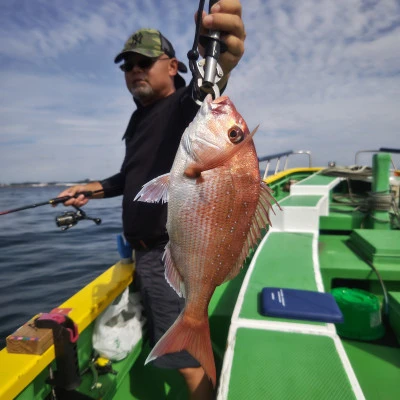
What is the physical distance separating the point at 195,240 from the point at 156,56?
165cm

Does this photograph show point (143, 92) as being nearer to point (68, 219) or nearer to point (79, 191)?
point (79, 191)

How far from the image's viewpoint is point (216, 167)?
1.28m

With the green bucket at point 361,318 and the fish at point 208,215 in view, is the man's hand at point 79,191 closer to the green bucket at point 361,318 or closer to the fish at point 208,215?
the fish at point 208,215

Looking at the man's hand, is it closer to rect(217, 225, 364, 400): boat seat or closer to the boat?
the boat

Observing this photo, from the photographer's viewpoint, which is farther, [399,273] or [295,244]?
[295,244]

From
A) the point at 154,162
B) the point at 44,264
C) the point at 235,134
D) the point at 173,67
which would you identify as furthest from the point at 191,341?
the point at 44,264

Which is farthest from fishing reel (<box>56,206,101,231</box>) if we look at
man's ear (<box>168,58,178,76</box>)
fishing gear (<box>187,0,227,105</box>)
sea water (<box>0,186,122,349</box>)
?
sea water (<box>0,186,122,349</box>)

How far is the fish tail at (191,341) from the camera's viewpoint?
1197mm

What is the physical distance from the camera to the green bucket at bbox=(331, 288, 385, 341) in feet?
7.65

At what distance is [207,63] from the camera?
1.27m

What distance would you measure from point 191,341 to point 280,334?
75cm

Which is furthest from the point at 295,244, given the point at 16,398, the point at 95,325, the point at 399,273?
the point at 16,398

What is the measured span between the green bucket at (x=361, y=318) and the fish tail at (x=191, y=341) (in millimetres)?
1663

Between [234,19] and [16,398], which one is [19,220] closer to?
[16,398]
